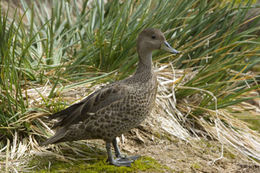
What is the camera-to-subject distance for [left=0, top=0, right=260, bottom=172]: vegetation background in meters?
3.15

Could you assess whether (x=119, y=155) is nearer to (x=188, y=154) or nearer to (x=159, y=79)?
(x=188, y=154)

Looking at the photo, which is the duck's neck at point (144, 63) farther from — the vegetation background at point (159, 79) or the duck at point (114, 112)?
the vegetation background at point (159, 79)

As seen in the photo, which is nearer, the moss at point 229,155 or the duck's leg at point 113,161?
the duck's leg at point 113,161

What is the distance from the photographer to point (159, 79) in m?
3.98

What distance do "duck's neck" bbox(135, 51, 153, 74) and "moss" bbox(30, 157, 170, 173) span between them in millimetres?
710

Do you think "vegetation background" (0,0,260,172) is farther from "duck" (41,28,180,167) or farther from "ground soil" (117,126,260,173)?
"duck" (41,28,180,167)

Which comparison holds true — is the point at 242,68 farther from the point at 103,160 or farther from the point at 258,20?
the point at 103,160

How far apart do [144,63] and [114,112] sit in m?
0.49

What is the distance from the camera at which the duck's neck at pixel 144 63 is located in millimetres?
2992

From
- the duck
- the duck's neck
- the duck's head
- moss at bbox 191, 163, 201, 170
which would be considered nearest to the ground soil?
moss at bbox 191, 163, 201, 170

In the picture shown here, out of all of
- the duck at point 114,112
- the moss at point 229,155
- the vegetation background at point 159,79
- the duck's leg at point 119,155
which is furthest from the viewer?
the moss at point 229,155

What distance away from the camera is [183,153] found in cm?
329

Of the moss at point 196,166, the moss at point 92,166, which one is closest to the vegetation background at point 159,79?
the moss at point 92,166

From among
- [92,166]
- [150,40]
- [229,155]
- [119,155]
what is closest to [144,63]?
[150,40]
